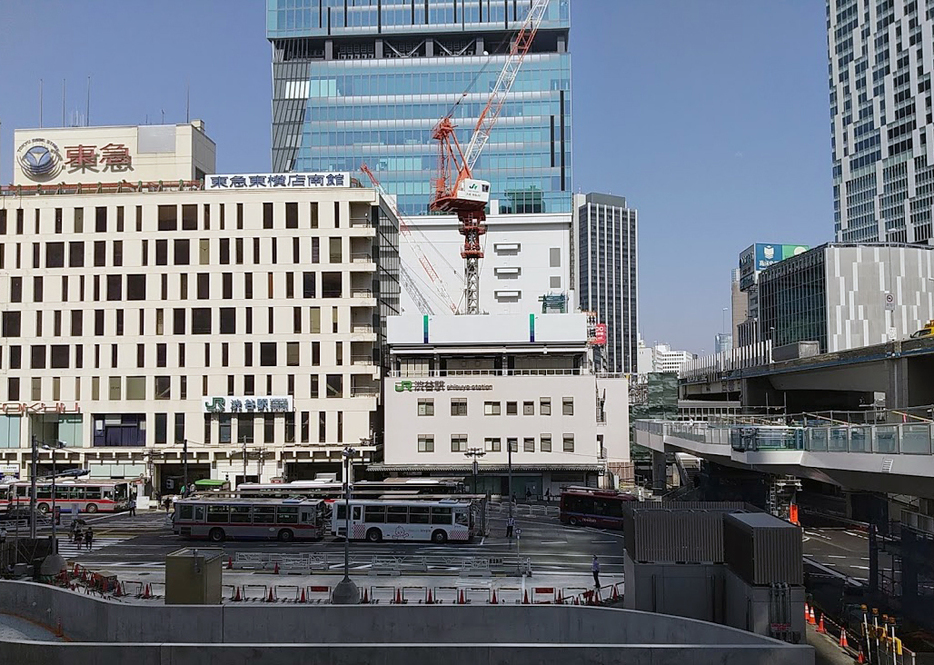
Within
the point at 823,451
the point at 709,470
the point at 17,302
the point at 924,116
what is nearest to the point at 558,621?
the point at 823,451

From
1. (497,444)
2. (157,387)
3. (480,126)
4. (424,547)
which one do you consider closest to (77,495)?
(157,387)

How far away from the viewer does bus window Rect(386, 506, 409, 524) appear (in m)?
57.9

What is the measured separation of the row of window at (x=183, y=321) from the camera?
8550 cm

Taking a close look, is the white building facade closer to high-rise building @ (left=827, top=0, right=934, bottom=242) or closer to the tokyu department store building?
the tokyu department store building

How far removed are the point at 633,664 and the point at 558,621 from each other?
513cm

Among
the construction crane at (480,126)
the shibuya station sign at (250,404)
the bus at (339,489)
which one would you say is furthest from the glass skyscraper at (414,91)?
the bus at (339,489)

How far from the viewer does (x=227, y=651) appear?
25.7 m

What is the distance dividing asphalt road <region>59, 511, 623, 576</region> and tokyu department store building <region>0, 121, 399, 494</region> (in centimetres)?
2036

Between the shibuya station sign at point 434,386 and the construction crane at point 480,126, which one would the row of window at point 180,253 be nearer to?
the shibuya station sign at point 434,386

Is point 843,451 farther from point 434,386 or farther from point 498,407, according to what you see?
point 434,386

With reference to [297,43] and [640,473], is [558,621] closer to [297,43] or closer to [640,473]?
[640,473]

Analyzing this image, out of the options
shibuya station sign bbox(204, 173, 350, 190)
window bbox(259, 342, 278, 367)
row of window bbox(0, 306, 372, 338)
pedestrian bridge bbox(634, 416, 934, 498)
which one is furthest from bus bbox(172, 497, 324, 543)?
shibuya station sign bbox(204, 173, 350, 190)

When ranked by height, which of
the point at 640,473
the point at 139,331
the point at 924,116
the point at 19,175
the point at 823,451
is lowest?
the point at 640,473

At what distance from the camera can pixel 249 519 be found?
5906cm
